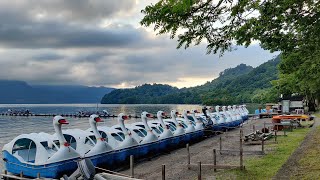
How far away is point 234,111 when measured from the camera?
2165 inches

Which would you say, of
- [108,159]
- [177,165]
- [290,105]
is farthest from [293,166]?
[290,105]

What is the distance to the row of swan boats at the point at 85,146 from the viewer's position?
18014mm

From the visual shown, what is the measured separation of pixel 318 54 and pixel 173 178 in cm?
895

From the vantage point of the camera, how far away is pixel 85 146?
21.2m

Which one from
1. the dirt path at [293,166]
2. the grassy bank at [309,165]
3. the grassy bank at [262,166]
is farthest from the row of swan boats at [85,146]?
the grassy bank at [309,165]

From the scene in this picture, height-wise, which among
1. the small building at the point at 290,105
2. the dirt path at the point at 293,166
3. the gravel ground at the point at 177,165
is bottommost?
the gravel ground at the point at 177,165

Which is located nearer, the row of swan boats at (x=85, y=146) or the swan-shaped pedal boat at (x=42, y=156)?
the swan-shaped pedal boat at (x=42, y=156)

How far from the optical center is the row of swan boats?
18014 mm

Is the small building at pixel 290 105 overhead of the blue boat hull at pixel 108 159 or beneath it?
overhead

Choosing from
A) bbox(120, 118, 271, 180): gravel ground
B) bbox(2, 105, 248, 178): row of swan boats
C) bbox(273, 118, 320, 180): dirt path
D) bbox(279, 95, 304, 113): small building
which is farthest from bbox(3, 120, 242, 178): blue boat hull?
bbox(279, 95, 304, 113): small building

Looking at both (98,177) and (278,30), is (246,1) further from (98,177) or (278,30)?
(98,177)

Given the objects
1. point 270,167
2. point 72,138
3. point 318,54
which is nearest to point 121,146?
point 72,138

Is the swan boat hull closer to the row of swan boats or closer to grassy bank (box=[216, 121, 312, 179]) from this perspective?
the row of swan boats

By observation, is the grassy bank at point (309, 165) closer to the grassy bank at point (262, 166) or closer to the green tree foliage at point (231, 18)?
the grassy bank at point (262, 166)
